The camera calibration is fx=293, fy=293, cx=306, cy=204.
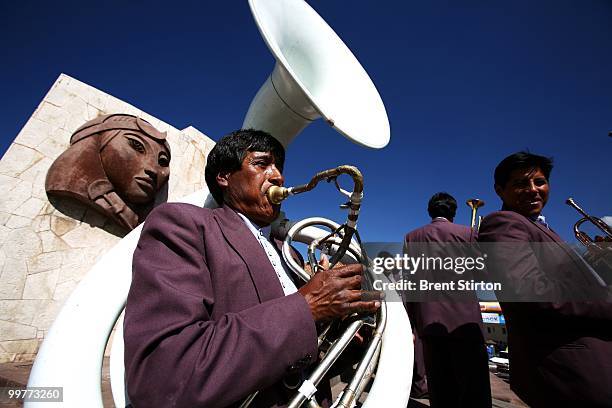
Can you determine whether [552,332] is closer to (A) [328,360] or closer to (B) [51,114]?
(A) [328,360]

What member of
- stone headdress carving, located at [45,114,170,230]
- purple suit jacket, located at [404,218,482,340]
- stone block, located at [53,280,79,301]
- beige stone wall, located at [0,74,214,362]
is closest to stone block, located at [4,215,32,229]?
beige stone wall, located at [0,74,214,362]

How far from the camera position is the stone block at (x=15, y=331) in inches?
89.2

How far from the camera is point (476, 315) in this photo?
8.63 ft

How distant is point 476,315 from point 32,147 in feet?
14.0

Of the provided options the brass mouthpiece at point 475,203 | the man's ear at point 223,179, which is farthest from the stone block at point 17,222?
the brass mouthpiece at point 475,203

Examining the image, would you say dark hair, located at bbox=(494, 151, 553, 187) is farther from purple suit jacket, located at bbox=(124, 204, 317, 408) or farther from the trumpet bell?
purple suit jacket, located at bbox=(124, 204, 317, 408)

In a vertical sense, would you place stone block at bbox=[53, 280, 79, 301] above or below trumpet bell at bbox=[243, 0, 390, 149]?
below

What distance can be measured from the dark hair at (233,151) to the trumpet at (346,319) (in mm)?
245

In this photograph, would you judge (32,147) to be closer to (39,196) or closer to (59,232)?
(39,196)

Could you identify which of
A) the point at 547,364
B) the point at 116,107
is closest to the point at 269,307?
the point at 547,364

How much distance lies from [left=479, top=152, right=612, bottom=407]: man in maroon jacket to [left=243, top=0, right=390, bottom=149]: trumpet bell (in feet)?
3.56

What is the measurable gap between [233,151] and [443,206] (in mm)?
2678

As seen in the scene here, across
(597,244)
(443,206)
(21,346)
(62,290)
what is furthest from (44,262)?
(597,244)

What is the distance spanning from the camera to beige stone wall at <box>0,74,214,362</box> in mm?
2330
